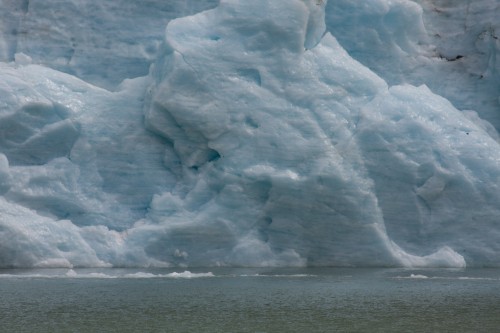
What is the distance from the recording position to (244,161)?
39.8 feet

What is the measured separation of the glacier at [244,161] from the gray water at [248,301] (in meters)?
0.61

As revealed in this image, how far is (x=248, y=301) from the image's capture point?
8.66 metres

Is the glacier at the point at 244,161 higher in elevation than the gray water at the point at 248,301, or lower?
higher

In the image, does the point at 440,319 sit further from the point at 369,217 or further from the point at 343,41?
the point at 343,41

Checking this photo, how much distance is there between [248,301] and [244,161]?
3.69m

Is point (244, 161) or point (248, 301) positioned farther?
point (244, 161)

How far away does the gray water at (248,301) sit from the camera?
290 inches

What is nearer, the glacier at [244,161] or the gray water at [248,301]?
the gray water at [248,301]

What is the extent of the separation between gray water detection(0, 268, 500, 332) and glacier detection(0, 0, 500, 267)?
607 millimetres

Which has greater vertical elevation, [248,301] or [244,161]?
[244,161]

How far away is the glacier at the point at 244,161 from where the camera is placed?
472 inches

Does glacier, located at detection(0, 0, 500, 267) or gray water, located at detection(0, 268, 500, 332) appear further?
glacier, located at detection(0, 0, 500, 267)

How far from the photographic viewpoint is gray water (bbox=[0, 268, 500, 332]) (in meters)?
7.38

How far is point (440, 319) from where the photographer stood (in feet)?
25.3
